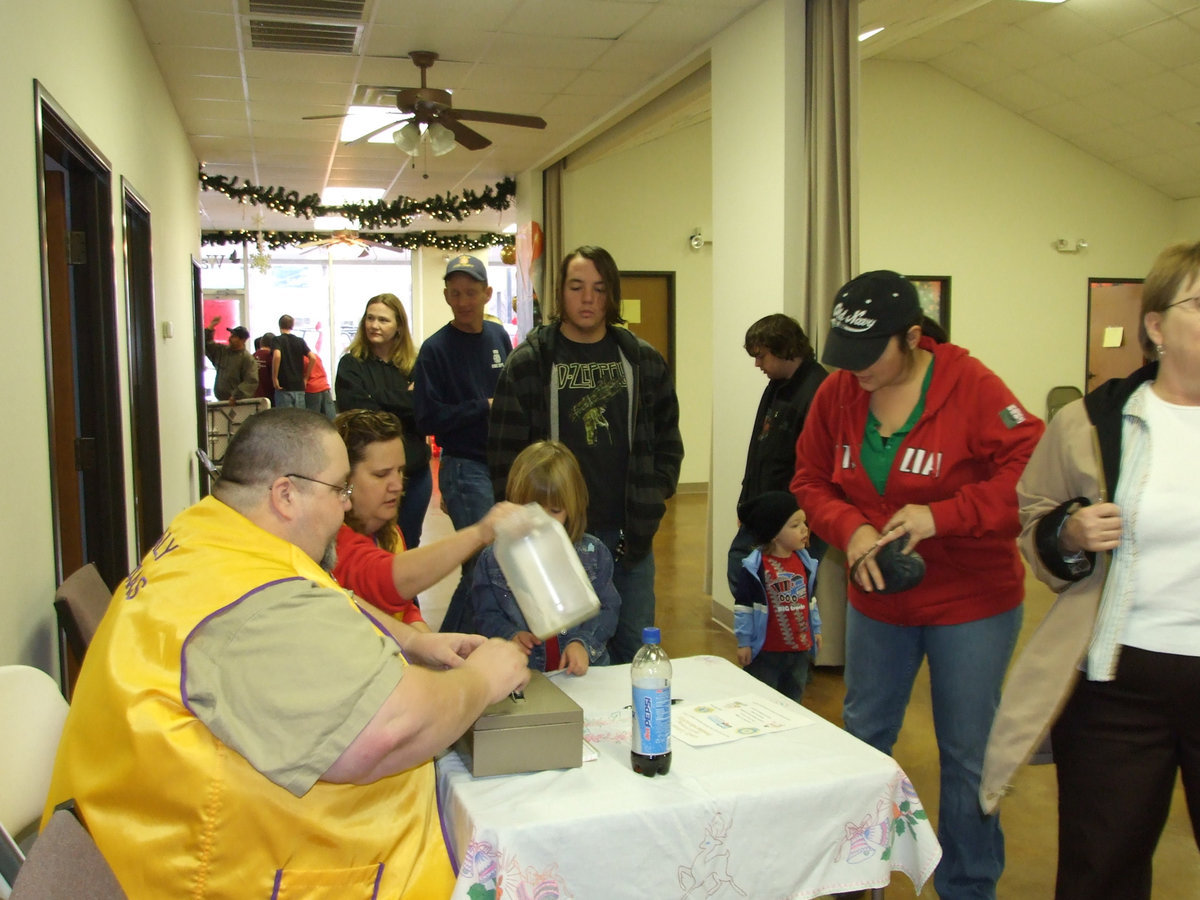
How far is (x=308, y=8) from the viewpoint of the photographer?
4.58 m

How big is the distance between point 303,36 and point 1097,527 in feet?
15.6

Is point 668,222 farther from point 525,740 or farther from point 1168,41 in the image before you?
point 525,740

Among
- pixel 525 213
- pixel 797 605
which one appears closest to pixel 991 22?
pixel 525 213

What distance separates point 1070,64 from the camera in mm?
7695

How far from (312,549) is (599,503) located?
4.63 feet

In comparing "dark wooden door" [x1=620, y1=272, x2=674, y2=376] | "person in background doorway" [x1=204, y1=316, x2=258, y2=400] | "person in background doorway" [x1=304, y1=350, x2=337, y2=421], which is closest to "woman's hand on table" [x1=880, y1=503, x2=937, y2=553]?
"dark wooden door" [x1=620, y1=272, x2=674, y2=376]

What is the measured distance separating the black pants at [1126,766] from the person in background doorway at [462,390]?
87.3 inches

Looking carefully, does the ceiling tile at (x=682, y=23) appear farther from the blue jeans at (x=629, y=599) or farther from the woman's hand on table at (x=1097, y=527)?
the woman's hand on table at (x=1097, y=527)

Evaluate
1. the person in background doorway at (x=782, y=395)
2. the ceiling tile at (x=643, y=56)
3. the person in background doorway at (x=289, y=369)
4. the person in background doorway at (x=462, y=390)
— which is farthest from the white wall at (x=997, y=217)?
the person in background doorway at (x=289, y=369)

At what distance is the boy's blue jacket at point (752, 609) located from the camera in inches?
106

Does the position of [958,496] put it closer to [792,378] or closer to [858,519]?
[858,519]

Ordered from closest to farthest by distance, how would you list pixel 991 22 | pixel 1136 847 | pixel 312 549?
pixel 312 549, pixel 1136 847, pixel 991 22

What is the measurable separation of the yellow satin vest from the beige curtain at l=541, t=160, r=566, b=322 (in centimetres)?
742

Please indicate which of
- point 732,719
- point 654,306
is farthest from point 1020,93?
point 732,719
